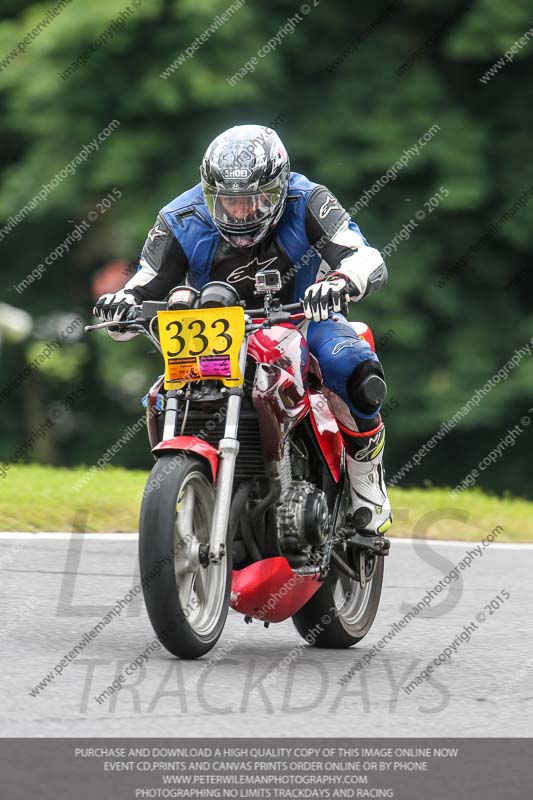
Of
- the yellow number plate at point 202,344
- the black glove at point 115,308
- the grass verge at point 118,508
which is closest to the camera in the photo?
the yellow number plate at point 202,344

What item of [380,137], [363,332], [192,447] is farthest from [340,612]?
[380,137]

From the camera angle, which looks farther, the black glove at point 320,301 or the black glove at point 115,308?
the black glove at point 115,308

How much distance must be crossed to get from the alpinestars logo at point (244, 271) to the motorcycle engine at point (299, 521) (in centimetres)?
82

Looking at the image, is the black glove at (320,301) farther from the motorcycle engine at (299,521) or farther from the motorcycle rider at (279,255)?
the motorcycle engine at (299,521)

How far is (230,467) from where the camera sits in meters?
5.38

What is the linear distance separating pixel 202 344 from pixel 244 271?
64cm

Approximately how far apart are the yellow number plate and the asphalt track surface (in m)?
1.00

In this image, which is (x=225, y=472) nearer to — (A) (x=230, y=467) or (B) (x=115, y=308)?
(A) (x=230, y=467)

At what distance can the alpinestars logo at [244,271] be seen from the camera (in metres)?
6.02

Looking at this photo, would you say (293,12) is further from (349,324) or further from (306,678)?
(306,678)

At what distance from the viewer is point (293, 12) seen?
15.0m

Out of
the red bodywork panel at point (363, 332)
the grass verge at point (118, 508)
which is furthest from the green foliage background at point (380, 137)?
the red bodywork panel at point (363, 332)

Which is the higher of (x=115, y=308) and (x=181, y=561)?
→ (x=115, y=308)

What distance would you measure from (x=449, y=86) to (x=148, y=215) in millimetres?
3126
